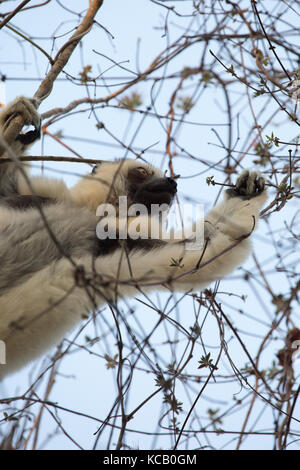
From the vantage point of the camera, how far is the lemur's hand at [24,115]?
12.6 ft

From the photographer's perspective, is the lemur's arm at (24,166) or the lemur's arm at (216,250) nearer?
the lemur's arm at (216,250)

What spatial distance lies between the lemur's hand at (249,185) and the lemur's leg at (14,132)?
1.55 m

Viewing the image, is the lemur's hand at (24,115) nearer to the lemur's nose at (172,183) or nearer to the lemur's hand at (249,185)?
the lemur's nose at (172,183)

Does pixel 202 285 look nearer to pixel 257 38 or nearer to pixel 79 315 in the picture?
pixel 79 315

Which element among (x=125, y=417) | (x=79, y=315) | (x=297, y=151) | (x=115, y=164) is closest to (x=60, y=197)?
(x=115, y=164)

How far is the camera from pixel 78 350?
378 cm

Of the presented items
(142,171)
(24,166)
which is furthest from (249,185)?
(24,166)

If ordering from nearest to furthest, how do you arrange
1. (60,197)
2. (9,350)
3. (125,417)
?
(125,417)
(9,350)
(60,197)

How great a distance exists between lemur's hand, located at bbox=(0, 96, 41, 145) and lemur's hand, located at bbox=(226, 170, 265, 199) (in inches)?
60.9

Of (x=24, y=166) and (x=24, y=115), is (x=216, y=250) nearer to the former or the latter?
(x=24, y=166)

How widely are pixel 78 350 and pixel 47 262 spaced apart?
29.6 inches

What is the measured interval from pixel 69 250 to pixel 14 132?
3.19 ft

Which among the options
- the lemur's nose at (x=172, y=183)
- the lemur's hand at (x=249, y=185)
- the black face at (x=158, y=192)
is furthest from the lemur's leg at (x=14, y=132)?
the lemur's hand at (x=249, y=185)

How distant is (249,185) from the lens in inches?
150
